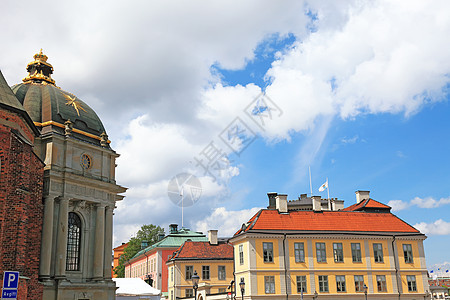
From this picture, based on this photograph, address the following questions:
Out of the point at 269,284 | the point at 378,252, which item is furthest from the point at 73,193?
the point at 378,252

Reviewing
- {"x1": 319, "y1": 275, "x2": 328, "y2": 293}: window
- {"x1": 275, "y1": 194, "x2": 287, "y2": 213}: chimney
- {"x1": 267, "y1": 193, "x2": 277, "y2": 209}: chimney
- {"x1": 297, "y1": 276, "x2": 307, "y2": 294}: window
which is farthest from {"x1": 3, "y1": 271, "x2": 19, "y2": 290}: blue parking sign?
{"x1": 267, "y1": 193, "x2": 277, "y2": 209}: chimney

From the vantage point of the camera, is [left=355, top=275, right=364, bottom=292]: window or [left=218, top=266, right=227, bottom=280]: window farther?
[left=218, top=266, right=227, bottom=280]: window

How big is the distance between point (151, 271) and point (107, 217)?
124 feet

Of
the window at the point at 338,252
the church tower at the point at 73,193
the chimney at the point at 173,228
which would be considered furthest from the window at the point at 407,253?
the chimney at the point at 173,228

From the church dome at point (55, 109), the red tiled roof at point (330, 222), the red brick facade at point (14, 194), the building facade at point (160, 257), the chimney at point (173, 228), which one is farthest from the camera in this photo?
the chimney at point (173, 228)

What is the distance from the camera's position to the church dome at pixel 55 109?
123ft

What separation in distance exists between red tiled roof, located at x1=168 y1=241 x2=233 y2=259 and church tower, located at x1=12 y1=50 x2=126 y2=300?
2213cm

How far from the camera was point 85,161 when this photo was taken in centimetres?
3834

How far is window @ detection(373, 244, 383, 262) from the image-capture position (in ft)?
155

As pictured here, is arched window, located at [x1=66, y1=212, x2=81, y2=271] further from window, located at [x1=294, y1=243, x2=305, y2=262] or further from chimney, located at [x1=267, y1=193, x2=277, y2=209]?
chimney, located at [x1=267, y1=193, x2=277, y2=209]

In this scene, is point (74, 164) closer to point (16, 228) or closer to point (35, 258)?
point (35, 258)

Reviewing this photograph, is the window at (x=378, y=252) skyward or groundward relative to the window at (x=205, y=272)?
skyward

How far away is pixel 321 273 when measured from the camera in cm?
4538

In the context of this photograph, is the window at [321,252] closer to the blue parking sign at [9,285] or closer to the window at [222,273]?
the window at [222,273]
